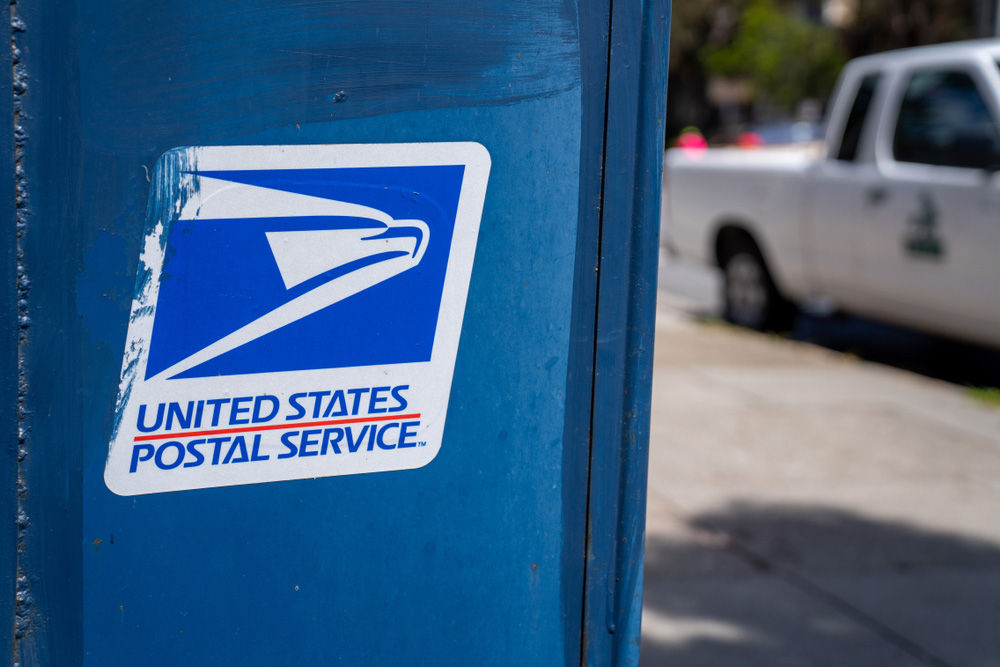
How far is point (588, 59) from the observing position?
1.67 meters

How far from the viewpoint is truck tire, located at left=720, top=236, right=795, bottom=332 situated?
27.3 feet

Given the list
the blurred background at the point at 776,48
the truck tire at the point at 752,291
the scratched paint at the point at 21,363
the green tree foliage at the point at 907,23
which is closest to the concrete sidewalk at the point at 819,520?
the truck tire at the point at 752,291

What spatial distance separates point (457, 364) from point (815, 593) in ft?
9.05

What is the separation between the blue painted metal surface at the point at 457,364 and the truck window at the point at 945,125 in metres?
5.28

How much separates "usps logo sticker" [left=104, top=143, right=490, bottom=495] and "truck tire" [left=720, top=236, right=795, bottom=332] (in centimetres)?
702

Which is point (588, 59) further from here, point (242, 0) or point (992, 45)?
point (992, 45)

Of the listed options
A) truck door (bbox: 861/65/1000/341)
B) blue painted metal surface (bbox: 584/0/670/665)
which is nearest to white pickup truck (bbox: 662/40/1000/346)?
truck door (bbox: 861/65/1000/341)

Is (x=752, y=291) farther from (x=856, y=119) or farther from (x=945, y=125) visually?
(x=945, y=125)

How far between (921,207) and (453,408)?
222 inches

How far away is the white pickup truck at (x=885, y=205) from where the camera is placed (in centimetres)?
627

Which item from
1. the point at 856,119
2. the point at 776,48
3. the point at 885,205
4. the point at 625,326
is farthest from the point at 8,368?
the point at 776,48

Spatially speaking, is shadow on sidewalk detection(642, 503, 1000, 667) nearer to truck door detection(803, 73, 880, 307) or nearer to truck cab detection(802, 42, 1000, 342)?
truck cab detection(802, 42, 1000, 342)

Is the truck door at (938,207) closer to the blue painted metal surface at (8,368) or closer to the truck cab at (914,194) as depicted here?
the truck cab at (914,194)

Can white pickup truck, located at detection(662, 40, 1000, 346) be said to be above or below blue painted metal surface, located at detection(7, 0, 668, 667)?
below
